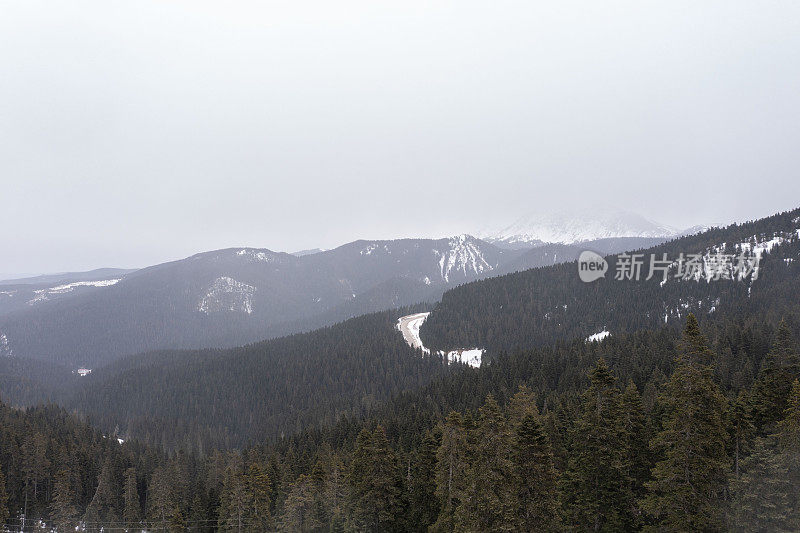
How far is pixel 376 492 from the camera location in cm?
3559

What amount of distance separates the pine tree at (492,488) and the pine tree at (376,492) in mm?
14664

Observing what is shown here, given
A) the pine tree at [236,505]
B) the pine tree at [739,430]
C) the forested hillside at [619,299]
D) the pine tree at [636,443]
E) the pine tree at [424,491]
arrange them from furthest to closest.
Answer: the forested hillside at [619,299], the pine tree at [236,505], the pine tree at [424,491], the pine tree at [636,443], the pine tree at [739,430]

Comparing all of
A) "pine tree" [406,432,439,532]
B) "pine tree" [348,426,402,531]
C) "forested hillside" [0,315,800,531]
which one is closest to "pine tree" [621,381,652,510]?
"forested hillside" [0,315,800,531]

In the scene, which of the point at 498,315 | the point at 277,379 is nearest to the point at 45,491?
the point at 277,379

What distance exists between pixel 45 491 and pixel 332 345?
108 metres

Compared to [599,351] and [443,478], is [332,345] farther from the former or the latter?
[443,478]

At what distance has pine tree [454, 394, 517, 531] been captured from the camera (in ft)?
66.4

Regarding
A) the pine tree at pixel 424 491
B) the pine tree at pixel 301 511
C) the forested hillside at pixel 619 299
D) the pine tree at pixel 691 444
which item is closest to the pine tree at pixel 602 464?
the pine tree at pixel 691 444

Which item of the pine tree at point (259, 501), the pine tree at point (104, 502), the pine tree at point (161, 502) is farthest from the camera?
the pine tree at point (104, 502)

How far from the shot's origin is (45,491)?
79.2 meters

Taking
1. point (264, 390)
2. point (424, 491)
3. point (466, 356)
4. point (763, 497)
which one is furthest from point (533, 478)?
point (264, 390)

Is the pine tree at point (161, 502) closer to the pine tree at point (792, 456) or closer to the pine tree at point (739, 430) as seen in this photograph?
the pine tree at point (739, 430)

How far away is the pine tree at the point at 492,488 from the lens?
66.4ft

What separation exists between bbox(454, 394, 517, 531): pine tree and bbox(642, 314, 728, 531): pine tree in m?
7.37
